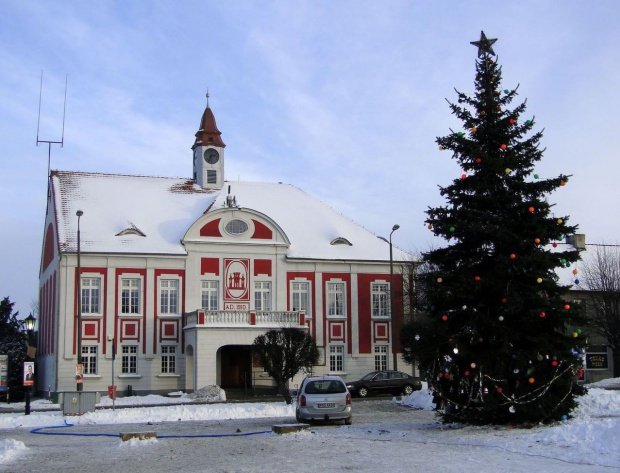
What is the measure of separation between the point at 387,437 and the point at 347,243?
29782 millimetres

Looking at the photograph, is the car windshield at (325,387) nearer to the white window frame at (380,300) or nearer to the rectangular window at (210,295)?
the rectangular window at (210,295)

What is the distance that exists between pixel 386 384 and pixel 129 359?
14.3 meters

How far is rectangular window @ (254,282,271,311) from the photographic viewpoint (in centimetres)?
4556

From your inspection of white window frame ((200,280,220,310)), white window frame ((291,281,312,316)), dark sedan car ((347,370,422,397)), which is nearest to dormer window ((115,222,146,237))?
white window frame ((200,280,220,310))

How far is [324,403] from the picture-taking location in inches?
910

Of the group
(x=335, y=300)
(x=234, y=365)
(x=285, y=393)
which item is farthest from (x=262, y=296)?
(x=285, y=393)

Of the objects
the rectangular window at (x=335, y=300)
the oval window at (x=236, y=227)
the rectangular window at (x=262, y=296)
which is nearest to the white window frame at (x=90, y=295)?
the oval window at (x=236, y=227)

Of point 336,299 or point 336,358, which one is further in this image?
point 336,299

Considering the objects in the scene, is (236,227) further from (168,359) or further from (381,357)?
(381,357)

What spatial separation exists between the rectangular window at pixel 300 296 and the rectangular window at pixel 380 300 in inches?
163

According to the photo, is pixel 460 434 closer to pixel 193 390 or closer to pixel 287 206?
pixel 193 390

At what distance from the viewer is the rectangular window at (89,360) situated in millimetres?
41844

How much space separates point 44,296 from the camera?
162 ft

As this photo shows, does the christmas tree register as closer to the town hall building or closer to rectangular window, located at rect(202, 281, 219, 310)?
the town hall building
